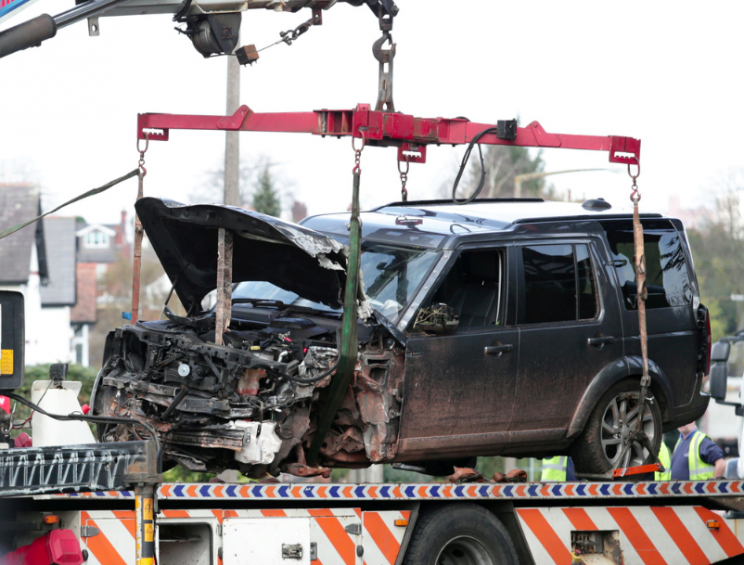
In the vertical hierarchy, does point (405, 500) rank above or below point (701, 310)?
below

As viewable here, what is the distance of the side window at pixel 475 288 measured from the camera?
22.7 feet

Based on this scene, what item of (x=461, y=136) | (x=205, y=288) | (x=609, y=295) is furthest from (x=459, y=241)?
(x=205, y=288)

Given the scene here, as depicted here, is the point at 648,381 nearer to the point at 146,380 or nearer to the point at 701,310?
the point at 701,310

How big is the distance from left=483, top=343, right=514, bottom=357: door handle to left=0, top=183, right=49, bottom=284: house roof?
33.4 metres

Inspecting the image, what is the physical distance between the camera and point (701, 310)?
316 inches

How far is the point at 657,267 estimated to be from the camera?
794 centimetres

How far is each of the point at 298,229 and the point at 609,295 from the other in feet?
8.87

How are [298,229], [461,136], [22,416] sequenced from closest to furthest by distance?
[298,229]
[461,136]
[22,416]

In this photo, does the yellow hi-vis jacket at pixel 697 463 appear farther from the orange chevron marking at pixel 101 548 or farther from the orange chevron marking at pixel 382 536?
the orange chevron marking at pixel 101 548

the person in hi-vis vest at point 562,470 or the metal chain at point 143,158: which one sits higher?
the metal chain at point 143,158

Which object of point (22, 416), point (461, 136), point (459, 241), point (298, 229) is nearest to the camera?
point (298, 229)

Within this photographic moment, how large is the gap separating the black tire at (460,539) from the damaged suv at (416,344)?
1.30 ft

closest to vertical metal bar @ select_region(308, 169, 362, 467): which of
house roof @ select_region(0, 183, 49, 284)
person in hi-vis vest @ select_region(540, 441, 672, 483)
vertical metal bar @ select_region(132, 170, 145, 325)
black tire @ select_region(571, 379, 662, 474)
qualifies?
vertical metal bar @ select_region(132, 170, 145, 325)

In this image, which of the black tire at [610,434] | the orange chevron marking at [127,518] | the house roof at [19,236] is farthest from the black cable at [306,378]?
the house roof at [19,236]
